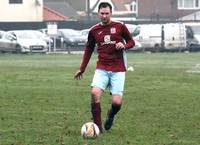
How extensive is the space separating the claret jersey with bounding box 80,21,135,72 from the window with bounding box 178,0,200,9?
278 ft

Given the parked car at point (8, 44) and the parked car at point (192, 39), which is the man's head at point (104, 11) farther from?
the parked car at point (192, 39)

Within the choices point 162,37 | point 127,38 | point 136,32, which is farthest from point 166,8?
point 127,38

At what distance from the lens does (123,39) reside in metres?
12.4

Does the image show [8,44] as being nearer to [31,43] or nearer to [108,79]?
[31,43]

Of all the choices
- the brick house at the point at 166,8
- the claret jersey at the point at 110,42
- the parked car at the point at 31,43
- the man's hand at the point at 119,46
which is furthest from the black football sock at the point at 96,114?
the brick house at the point at 166,8

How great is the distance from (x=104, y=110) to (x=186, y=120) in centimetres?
238

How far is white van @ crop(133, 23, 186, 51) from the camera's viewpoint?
53.0 metres

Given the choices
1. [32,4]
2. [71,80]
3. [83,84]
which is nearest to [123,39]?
[83,84]

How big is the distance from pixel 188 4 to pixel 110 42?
86.6 meters

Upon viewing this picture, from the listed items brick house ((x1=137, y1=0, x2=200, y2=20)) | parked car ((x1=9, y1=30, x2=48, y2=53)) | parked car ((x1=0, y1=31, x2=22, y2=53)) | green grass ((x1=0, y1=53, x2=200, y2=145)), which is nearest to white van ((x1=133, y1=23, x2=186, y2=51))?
parked car ((x1=9, y1=30, x2=48, y2=53))

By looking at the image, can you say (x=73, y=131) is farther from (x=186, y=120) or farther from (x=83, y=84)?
(x=83, y=84)

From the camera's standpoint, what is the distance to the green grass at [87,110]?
460 inches

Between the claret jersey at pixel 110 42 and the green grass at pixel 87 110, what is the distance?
104 cm

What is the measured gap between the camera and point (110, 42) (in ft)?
40.1
